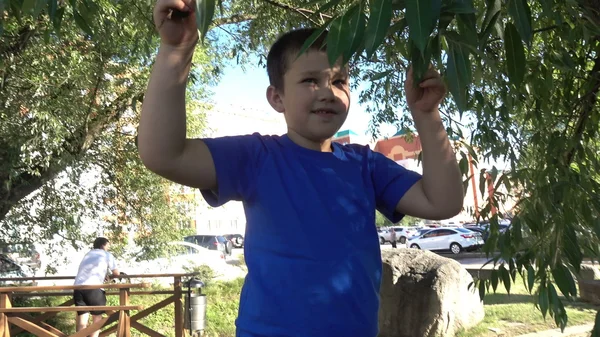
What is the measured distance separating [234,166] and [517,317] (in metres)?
7.16

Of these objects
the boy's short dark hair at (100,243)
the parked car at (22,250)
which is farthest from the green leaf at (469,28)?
the parked car at (22,250)

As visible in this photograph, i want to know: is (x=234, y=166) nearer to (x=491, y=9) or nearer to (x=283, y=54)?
(x=283, y=54)

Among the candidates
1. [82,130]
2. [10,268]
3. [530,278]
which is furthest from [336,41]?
[10,268]

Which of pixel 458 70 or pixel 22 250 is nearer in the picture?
pixel 458 70

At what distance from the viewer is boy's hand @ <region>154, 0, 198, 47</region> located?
1.02m

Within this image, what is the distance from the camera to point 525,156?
319 centimetres

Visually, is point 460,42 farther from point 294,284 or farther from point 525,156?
point 525,156

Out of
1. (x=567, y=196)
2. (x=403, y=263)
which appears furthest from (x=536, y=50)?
(x=403, y=263)

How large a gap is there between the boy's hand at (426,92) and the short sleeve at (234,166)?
395 mm

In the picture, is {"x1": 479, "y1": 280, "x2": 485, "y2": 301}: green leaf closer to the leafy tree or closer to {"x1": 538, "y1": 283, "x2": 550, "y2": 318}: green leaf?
{"x1": 538, "y1": 283, "x2": 550, "y2": 318}: green leaf

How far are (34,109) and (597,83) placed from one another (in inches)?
212

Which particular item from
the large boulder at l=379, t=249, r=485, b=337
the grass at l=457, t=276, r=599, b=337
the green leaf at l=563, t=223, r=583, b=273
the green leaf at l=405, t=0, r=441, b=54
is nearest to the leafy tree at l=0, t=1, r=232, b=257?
the green leaf at l=563, t=223, r=583, b=273

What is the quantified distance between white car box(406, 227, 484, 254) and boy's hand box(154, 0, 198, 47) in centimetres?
2354

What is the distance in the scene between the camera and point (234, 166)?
1241 mm
